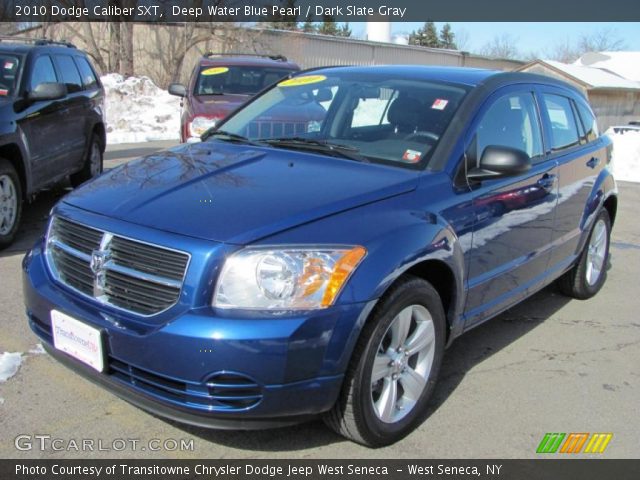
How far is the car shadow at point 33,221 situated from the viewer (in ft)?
19.7

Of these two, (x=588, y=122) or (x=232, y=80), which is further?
(x=232, y=80)

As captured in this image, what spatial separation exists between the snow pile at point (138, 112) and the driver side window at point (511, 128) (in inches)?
462

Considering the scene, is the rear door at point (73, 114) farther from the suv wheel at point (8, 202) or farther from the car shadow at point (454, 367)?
the car shadow at point (454, 367)

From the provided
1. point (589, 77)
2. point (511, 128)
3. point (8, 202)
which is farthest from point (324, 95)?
point (589, 77)

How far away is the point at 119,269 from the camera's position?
279cm

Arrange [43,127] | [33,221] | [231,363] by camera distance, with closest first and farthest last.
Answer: [231,363]
[43,127]
[33,221]

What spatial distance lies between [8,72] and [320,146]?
4167 millimetres

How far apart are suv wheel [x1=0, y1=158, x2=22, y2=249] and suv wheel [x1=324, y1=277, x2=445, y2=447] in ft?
13.6

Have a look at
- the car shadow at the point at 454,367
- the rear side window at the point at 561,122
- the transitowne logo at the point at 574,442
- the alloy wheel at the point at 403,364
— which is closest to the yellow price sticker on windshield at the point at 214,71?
the rear side window at the point at 561,122

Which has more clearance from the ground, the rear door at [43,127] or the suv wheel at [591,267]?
the rear door at [43,127]

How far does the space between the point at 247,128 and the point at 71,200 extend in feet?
4.41

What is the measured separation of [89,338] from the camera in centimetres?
278

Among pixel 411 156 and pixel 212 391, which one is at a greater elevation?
pixel 411 156

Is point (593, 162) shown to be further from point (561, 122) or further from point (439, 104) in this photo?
point (439, 104)
